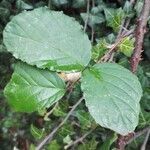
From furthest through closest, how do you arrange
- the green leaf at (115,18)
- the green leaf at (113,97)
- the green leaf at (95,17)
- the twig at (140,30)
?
1. the green leaf at (95,17)
2. the green leaf at (115,18)
3. the twig at (140,30)
4. the green leaf at (113,97)

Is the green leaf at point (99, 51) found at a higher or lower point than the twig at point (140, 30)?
lower

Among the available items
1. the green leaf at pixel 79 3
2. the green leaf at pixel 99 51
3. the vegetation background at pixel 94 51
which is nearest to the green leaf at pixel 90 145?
the vegetation background at pixel 94 51

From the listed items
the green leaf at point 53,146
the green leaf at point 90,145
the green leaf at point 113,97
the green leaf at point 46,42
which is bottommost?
the green leaf at point 53,146

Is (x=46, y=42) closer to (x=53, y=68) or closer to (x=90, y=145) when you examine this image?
(x=53, y=68)

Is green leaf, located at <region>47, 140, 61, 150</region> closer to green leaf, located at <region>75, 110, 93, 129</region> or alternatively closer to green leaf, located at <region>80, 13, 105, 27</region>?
green leaf, located at <region>75, 110, 93, 129</region>

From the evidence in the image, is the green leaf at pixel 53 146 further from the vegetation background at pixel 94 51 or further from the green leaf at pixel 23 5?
the green leaf at pixel 23 5

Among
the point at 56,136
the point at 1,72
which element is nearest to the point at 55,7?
the point at 1,72

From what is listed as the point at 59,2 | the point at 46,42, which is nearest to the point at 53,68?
the point at 46,42

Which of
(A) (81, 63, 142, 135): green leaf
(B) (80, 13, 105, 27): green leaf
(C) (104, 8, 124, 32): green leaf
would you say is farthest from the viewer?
(B) (80, 13, 105, 27): green leaf

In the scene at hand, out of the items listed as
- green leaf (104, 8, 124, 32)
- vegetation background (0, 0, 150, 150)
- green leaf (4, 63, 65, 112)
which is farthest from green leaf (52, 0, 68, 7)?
green leaf (4, 63, 65, 112)
